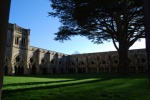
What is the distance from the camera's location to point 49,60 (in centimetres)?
4178

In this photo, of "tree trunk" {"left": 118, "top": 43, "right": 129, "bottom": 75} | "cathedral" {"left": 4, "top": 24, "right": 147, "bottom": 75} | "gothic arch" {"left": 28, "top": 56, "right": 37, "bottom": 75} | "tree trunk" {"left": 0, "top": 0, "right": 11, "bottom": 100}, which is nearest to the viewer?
"tree trunk" {"left": 0, "top": 0, "right": 11, "bottom": 100}

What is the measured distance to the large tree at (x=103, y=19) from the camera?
1242 cm

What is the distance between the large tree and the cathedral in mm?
17179

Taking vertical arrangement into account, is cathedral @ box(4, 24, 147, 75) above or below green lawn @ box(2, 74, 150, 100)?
above

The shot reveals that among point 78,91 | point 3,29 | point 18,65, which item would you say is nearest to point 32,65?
point 18,65

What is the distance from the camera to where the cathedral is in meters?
31.2

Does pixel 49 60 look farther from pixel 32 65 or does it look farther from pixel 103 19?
pixel 103 19

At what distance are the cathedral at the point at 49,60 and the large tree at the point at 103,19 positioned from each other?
1718 cm

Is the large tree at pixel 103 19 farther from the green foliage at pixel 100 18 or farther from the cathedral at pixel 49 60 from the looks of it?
the cathedral at pixel 49 60

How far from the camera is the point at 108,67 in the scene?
43500 millimetres

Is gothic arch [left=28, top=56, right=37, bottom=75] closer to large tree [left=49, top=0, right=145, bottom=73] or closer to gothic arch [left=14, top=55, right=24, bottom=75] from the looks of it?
gothic arch [left=14, top=55, right=24, bottom=75]

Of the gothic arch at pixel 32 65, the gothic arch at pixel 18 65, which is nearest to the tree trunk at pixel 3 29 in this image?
the gothic arch at pixel 18 65

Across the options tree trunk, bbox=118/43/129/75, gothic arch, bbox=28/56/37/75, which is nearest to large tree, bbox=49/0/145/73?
tree trunk, bbox=118/43/129/75

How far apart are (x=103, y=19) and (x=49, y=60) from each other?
28349 millimetres
